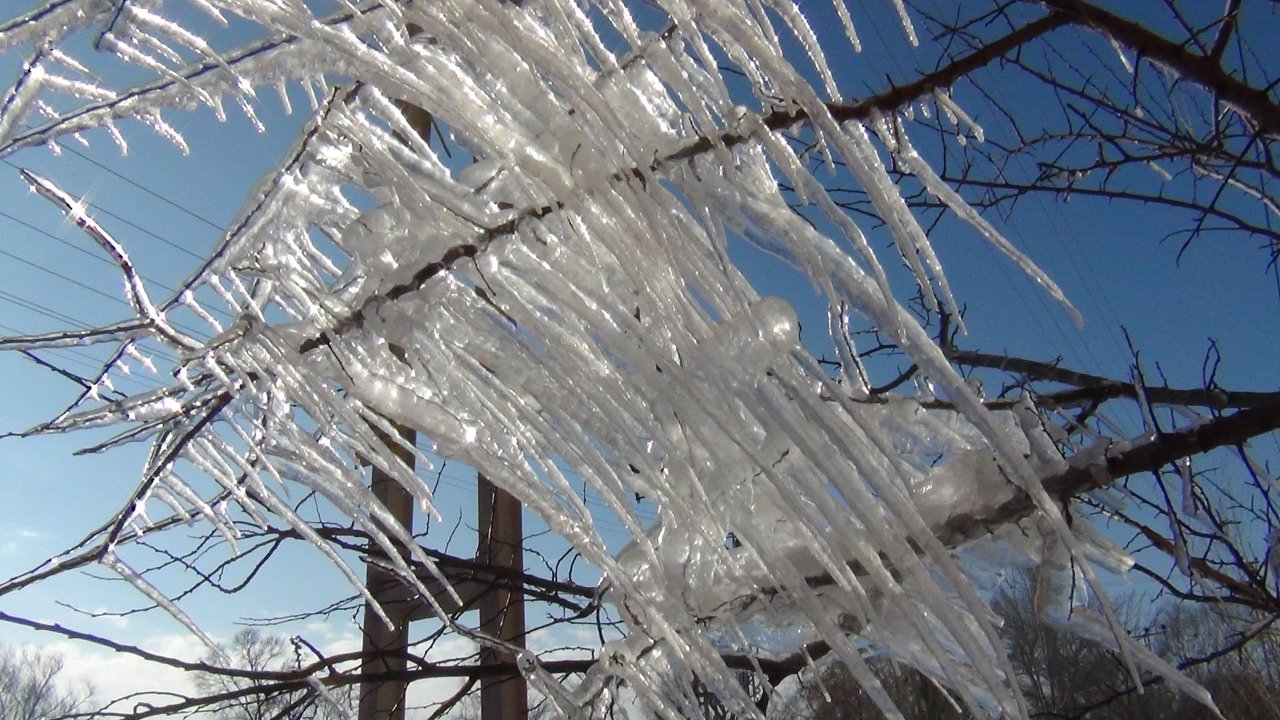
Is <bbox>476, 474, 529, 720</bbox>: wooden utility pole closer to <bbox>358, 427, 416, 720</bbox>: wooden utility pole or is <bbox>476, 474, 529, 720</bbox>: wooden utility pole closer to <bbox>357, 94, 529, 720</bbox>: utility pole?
<bbox>357, 94, 529, 720</bbox>: utility pole

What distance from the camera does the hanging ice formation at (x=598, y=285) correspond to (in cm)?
72

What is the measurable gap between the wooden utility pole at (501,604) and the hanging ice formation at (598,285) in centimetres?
150

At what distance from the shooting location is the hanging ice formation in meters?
0.72

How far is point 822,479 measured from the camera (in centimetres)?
83

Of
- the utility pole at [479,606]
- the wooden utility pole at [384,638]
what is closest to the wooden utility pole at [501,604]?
the utility pole at [479,606]

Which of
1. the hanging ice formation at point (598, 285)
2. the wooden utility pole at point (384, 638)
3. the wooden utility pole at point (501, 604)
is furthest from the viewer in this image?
the wooden utility pole at point (501, 604)

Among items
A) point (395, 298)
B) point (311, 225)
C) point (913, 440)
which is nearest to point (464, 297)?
point (395, 298)

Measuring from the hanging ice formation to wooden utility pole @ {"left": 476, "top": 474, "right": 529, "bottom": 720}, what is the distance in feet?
4.91

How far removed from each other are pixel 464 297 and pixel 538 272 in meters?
0.12

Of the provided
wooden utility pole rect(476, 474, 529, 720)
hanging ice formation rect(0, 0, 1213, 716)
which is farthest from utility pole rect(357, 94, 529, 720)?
hanging ice formation rect(0, 0, 1213, 716)

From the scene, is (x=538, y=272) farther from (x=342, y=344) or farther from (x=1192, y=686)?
(x=1192, y=686)

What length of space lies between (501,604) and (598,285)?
214 centimetres

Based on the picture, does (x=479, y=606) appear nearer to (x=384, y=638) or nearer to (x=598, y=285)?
(x=384, y=638)

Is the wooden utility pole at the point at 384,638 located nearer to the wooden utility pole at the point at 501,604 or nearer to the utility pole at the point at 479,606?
the utility pole at the point at 479,606
